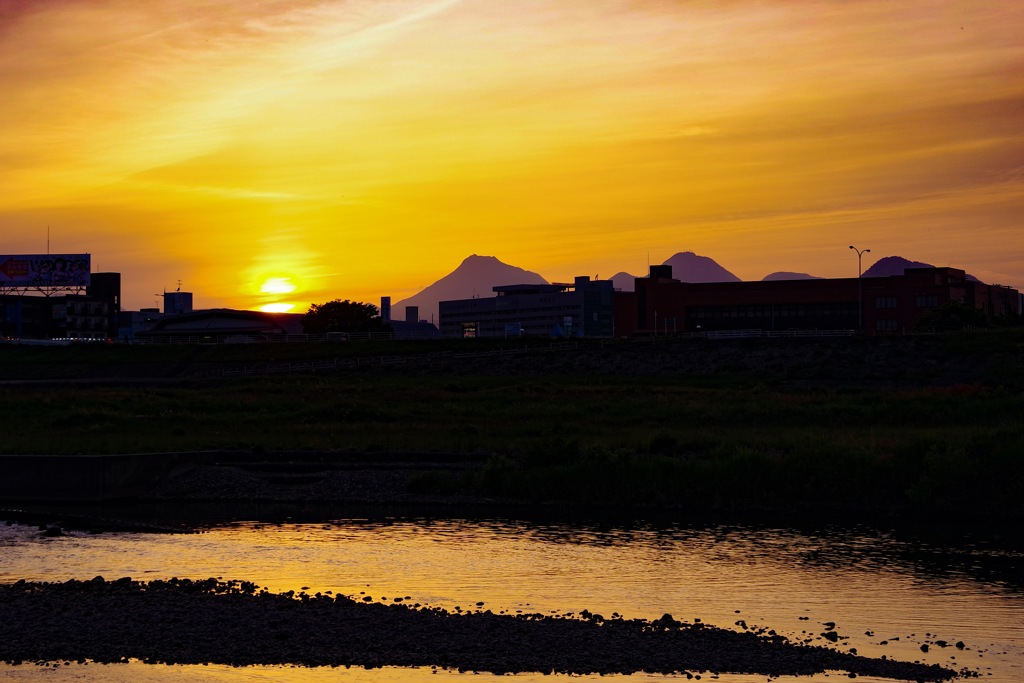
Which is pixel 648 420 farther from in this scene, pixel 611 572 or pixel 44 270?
pixel 44 270

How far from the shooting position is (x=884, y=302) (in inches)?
7515

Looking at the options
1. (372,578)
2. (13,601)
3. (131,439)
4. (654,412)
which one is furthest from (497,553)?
(654,412)

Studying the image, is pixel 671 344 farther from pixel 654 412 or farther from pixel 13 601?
pixel 13 601

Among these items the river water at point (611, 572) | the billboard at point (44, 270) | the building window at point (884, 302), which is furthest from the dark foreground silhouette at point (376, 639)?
the building window at point (884, 302)

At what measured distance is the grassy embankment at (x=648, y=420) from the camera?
39938 millimetres

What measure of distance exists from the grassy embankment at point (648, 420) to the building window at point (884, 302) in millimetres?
81391

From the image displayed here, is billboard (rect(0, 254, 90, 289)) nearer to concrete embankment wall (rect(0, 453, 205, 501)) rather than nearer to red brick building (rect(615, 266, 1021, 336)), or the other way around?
red brick building (rect(615, 266, 1021, 336))

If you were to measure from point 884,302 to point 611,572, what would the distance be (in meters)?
174

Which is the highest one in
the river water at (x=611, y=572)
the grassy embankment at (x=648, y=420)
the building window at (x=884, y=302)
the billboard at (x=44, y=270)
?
the billboard at (x=44, y=270)

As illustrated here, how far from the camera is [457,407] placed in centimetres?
7131

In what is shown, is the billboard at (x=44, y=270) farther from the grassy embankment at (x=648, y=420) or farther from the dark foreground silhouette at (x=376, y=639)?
the dark foreground silhouette at (x=376, y=639)

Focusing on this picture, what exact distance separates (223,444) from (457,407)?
21.6 m

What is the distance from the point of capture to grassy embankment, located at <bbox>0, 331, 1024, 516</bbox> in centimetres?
3994

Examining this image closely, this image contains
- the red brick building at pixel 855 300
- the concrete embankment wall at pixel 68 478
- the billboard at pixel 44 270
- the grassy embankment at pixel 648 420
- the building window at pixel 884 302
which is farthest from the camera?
the building window at pixel 884 302
